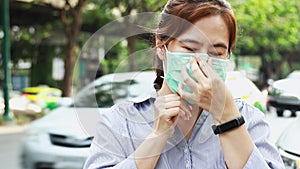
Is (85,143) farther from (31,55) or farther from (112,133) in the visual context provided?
(31,55)

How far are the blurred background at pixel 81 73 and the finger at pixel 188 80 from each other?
282mm

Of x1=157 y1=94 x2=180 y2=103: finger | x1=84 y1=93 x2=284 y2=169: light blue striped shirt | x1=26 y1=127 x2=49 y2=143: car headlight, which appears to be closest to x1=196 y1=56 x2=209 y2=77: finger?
x1=157 y1=94 x2=180 y2=103: finger

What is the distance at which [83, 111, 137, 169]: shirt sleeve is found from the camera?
1.46m

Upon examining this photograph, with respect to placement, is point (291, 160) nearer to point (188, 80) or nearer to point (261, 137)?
point (261, 137)

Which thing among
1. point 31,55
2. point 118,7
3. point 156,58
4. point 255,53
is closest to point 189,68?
point 156,58

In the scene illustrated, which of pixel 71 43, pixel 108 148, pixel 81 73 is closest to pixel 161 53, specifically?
pixel 108 148

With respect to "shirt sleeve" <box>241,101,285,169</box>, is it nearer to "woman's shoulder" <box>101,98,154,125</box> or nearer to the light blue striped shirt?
the light blue striped shirt

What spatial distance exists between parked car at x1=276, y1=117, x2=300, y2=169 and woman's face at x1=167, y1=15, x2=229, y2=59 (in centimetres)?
179

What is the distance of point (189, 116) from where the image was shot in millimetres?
1440

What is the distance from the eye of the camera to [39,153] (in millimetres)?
6355

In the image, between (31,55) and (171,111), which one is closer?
(171,111)

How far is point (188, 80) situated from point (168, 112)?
0.10m

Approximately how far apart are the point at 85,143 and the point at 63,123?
0.49 m

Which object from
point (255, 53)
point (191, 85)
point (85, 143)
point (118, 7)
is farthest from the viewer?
point (255, 53)
